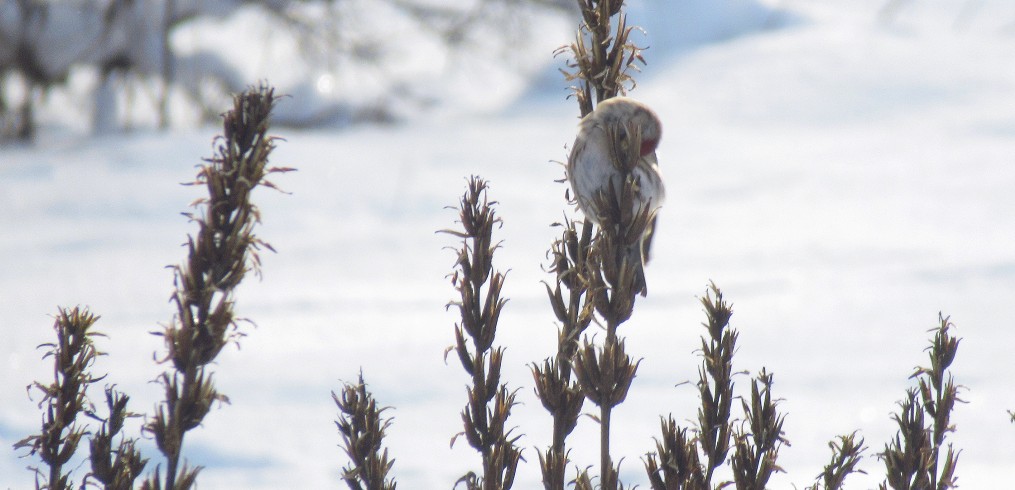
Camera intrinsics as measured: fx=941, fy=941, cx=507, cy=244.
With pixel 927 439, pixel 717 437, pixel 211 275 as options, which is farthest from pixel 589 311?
pixel 927 439

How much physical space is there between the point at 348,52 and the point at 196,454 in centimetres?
725

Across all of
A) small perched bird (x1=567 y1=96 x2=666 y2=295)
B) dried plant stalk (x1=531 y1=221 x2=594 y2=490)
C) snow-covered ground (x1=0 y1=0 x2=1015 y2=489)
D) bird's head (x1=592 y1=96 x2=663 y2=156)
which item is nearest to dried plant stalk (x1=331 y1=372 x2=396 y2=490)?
dried plant stalk (x1=531 y1=221 x2=594 y2=490)

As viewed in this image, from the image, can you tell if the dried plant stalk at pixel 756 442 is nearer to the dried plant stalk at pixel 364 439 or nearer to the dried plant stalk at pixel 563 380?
the dried plant stalk at pixel 563 380

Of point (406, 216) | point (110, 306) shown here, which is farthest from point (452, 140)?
point (110, 306)

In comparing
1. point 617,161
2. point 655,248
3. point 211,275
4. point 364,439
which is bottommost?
point 364,439

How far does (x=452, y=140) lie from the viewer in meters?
9.77

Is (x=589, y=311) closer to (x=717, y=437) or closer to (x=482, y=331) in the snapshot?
(x=482, y=331)

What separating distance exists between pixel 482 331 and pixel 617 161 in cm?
36

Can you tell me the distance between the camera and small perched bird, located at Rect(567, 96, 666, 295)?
1.40 m

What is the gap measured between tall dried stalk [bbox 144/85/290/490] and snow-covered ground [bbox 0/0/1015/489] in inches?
75.2

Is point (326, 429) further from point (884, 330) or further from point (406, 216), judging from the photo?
point (406, 216)

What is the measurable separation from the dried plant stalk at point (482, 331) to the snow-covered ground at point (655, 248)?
170 cm

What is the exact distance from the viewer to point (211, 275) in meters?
1.20

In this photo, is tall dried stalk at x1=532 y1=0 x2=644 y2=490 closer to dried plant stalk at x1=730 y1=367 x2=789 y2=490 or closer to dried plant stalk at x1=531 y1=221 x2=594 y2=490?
dried plant stalk at x1=531 y1=221 x2=594 y2=490
